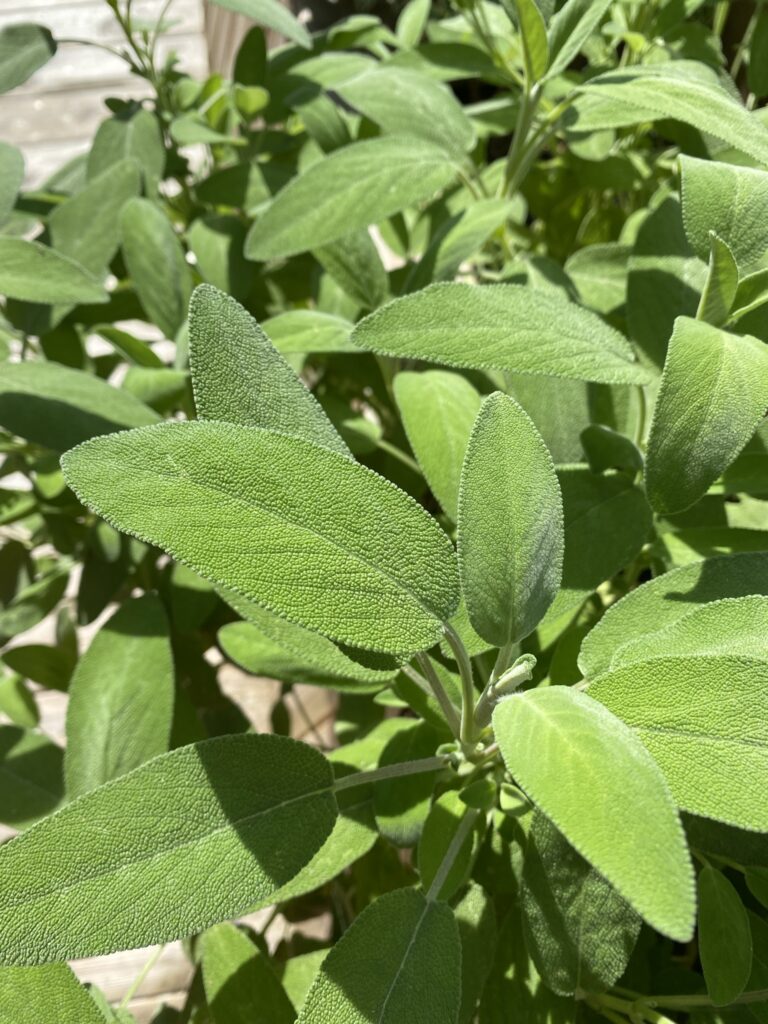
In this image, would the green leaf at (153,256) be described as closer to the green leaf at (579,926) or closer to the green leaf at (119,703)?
the green leaf at (119,703)

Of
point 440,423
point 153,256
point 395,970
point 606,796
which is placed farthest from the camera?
point 153,256

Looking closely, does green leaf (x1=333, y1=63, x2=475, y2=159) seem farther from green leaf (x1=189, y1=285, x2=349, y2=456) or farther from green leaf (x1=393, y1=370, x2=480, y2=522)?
green leaf (x1=189, y1=285, x2=349, y2=456)

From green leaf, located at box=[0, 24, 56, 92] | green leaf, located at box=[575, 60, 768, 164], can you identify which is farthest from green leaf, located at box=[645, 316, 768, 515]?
green leaf, located at box=[0, 24, 56, 92]

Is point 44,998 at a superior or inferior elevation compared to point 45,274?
inferior

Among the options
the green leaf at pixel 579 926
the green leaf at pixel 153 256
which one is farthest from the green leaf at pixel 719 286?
the green leaf at pixel 153 256

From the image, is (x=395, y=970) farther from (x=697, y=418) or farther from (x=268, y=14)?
(x=268, y=14)

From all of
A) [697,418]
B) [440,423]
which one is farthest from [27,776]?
[697,418]
